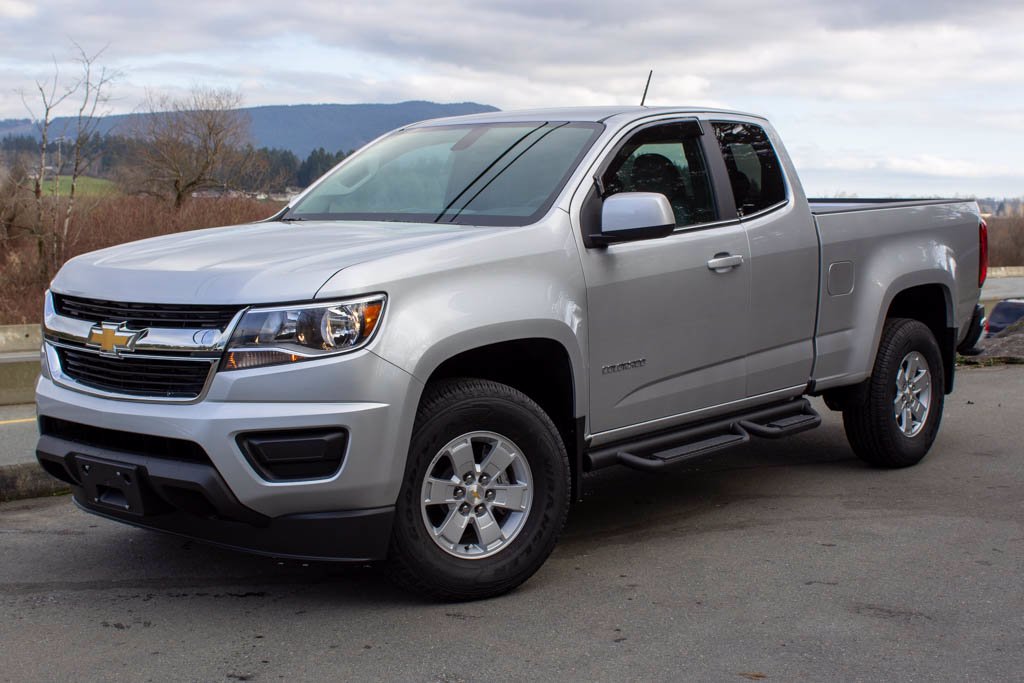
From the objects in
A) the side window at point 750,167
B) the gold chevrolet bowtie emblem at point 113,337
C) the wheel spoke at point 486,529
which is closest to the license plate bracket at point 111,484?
the gold chevrolet bowtie emblem at point 113,337

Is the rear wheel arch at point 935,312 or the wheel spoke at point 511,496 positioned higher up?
the rear wheel arch at point 935,312

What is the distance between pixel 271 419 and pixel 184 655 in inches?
32.8

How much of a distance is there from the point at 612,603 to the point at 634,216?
1.54 metres

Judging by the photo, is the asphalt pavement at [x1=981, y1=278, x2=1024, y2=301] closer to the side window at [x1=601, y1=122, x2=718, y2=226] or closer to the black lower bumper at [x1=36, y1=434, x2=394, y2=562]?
the side window at [x1=601, y1=122, x2=718, y2=226]

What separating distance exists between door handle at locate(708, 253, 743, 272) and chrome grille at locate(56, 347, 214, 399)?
2.46 m

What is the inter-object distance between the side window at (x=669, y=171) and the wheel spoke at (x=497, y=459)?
1.33 m

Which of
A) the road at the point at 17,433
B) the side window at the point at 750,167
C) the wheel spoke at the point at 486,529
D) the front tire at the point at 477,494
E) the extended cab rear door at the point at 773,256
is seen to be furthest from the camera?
the road at the point at 17,433

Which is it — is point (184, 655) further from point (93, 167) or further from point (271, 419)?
point (93, 167)

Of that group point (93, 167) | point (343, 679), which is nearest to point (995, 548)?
point (343, 679)

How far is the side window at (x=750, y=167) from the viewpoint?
5.93 m

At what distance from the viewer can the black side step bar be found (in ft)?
16.9

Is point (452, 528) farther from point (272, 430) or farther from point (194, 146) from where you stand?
point (194, 146)

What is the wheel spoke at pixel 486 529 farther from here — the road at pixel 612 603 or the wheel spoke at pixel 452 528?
→ the road at pixel 612 603

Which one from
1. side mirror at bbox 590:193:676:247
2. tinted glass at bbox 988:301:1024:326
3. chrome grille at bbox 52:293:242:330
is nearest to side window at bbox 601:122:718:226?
side mirror at bbox 590:193:676:247
